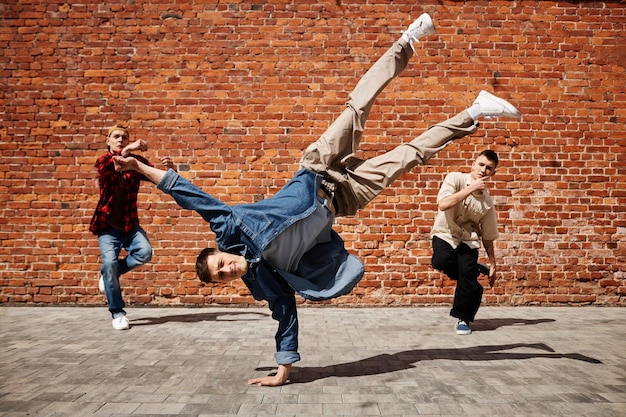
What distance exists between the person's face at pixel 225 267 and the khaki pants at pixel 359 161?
893mm

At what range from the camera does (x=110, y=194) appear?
5172 mm

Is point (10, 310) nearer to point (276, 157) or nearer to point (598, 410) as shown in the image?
point (276, 157)

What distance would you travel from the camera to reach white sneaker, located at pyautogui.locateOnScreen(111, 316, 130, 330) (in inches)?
196

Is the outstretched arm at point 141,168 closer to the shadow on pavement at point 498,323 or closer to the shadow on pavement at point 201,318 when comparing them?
the shadow on pavement at point 201,318

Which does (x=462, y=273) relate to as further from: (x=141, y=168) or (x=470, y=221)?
(x=141, y=168)

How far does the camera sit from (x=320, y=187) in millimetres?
3627

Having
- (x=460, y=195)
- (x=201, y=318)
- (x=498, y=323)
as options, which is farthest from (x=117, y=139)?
(x=498, y=323)

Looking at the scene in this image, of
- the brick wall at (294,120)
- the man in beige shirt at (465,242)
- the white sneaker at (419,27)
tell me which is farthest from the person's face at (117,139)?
the man in beige shirt at (465,242)

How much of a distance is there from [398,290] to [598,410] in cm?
355

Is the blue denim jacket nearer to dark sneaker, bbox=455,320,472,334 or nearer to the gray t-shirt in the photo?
the gray t-shirt

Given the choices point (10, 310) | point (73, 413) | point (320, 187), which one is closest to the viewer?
point (73, 413)

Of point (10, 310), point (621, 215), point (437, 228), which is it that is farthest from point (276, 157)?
point (621, 215)

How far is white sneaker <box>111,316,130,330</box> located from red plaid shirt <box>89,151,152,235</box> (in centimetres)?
91

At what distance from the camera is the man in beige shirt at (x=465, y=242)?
4.75m
